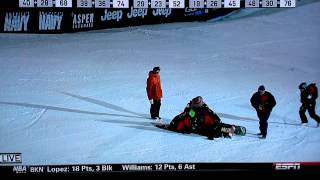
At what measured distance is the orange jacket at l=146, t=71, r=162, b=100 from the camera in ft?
9.83

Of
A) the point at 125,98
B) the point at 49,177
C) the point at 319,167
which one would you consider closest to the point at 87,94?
the point at 125,98

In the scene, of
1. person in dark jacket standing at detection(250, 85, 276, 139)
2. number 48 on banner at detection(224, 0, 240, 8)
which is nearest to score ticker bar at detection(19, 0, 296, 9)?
number 48 on banner at detection(224, 0, 240, 8)

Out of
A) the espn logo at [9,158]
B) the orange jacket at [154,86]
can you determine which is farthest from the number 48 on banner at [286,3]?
the espn logo at [9,158]

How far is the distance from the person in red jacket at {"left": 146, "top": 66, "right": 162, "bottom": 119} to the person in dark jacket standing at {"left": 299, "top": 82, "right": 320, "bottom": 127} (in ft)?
2.83

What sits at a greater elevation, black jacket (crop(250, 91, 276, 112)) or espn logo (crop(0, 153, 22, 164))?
black jacket (crop(250, 91, 276, 112))

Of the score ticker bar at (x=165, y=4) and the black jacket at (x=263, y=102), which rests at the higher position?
the score ticker bar at (x=165, y=4)

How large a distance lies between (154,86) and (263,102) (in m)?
0.67

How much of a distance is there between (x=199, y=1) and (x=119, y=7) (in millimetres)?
476

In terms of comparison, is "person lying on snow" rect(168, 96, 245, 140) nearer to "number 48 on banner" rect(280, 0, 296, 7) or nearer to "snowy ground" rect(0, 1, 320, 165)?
"snowy ground" rect(0, 1, 320, 165)

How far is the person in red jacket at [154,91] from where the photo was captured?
9.84 ft

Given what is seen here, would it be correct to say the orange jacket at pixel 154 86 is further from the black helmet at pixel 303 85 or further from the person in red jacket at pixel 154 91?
the black helmet at pixel 303 85

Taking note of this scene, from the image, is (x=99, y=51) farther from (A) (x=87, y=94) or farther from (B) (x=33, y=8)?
(B) (x=33, y=8)

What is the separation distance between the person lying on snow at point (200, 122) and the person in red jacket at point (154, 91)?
0.13m

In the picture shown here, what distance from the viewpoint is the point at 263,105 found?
9.83 feet
